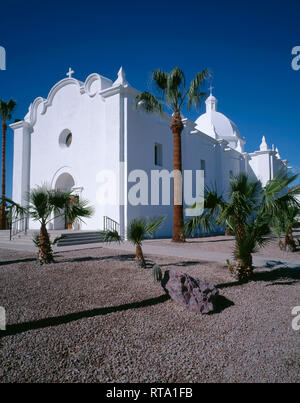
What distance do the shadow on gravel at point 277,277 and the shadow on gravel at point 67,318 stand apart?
182cm

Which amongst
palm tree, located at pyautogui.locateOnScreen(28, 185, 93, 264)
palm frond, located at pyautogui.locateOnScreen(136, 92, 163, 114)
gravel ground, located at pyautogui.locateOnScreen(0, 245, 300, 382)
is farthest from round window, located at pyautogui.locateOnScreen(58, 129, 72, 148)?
gravel ground, located at pyautogui.locateOnScreen(0, 245, 300, 382)

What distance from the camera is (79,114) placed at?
15.9m

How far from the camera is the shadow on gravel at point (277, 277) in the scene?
17.8 feet

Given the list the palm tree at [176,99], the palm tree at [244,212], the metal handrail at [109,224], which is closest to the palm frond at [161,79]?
the palm tree at [176,99]

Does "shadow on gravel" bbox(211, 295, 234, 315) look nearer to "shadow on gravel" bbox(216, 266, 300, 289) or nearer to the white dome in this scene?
"shadow on gravel" bbox(216, 266, 300, 289)

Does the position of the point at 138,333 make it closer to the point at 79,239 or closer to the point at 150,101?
the point at 79,239

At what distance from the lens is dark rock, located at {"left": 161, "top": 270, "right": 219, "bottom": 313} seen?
398 cm

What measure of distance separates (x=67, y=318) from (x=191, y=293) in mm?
1961

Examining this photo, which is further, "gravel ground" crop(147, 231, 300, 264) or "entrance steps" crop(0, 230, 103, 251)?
"entrance steps" crop(0, 230, 103, 251)

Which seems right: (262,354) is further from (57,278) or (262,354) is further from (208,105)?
(208,105)

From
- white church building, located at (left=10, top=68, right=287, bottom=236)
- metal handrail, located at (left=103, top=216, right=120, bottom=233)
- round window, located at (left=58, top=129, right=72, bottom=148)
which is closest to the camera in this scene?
metal handrail, located at (left=103, top=216, right=120, bottom=233)

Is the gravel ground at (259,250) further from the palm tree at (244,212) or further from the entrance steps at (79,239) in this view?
the entrance steps at (79,239)

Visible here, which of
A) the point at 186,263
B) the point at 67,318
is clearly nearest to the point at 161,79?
the point at 186,263

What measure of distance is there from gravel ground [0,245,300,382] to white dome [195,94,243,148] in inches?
986
